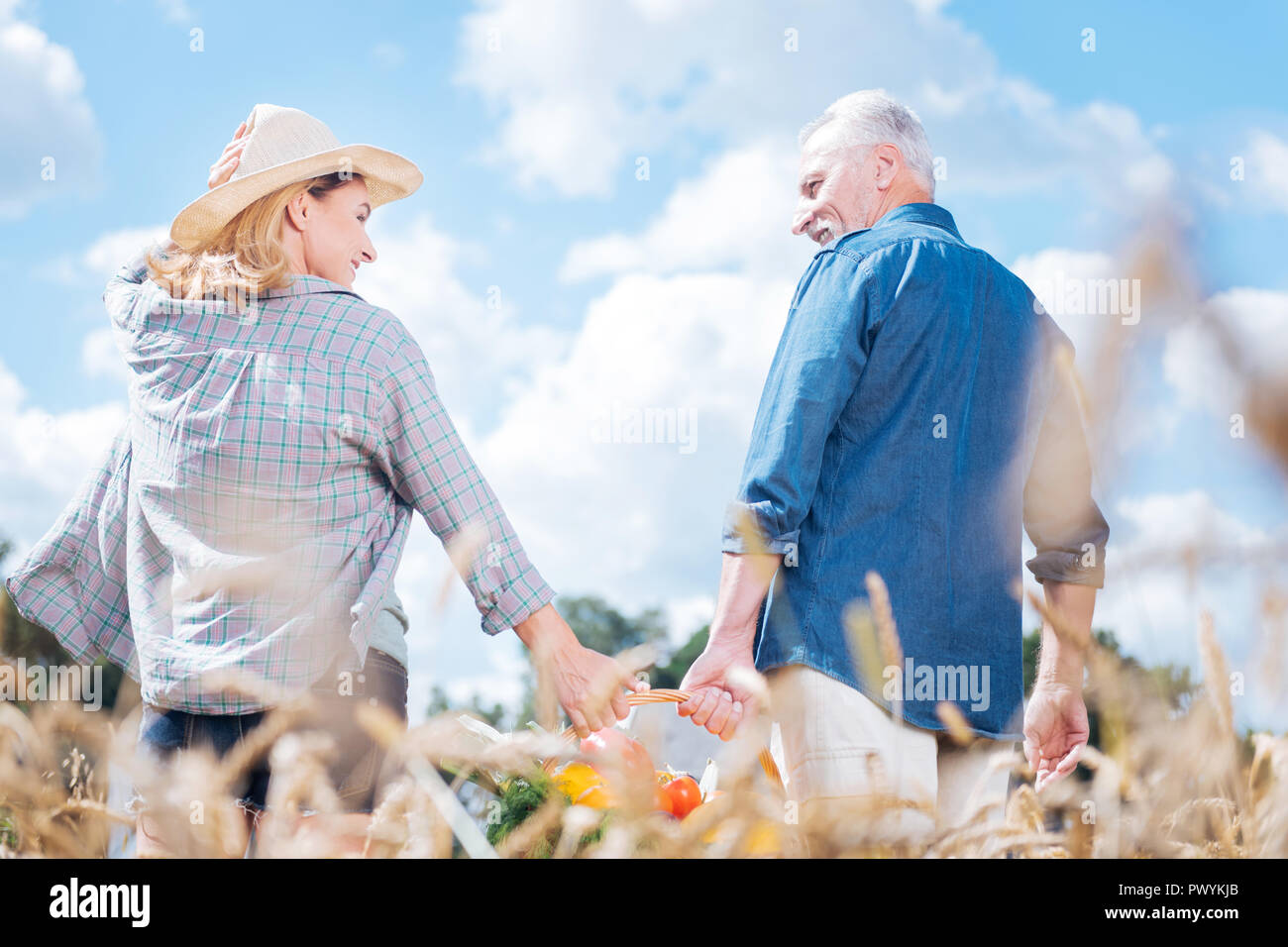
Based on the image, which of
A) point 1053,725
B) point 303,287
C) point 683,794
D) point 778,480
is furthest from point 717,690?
point 303,287

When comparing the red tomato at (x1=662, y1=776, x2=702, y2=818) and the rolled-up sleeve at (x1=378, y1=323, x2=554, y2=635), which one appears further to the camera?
the red tomato at (x1=662, y1=776, x2=702, y2=818)

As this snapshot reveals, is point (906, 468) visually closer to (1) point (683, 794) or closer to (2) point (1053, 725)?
(2) point (1053, 725)

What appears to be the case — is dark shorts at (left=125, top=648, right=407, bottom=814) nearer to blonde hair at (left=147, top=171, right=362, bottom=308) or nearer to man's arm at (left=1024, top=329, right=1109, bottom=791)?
blonde hair at (left=147, top=171, right=362, bottom=308)

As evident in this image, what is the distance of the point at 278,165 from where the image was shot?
2.62 metres

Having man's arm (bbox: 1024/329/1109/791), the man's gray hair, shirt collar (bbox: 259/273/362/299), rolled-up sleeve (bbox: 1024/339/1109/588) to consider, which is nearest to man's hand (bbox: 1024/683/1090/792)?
man's arm (bbox: 1024/329/1109/791)

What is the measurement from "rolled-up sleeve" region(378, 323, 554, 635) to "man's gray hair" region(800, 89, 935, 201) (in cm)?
140

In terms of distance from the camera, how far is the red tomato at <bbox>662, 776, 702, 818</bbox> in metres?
3.05

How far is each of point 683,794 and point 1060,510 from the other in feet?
4.22

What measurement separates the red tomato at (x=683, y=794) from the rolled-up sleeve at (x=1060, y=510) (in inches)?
44.1

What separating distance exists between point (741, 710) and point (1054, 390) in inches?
47.4

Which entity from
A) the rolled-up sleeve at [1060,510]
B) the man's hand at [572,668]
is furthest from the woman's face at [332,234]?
the rolled-up sleeve at [1060,510]

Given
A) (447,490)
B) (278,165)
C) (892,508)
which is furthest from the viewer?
(278,165)
